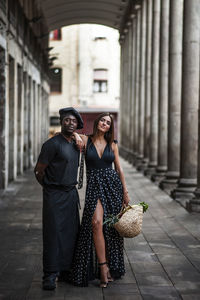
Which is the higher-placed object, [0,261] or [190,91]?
[190,91]

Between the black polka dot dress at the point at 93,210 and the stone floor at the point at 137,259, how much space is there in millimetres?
154

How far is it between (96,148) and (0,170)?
358 inches

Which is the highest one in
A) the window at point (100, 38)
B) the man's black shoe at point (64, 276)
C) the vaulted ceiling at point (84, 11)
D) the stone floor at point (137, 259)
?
the window at point (100, 38)

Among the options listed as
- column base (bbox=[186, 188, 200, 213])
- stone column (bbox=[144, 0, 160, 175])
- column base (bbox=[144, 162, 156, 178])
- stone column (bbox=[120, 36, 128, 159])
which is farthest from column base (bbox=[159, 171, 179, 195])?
stone column (bbox=[120, 36, 128, 159])

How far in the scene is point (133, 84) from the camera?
29.8 m

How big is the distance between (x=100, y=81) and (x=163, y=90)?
27895mm

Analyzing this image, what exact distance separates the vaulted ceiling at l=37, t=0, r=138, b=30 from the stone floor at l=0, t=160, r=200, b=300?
18129 mm

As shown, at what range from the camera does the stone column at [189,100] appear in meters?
12.4

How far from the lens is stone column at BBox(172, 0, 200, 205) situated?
40.6ft

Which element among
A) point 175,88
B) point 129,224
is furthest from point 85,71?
point 129,224

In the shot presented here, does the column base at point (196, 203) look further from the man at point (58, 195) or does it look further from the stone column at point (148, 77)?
the stone column at point (148, 77)

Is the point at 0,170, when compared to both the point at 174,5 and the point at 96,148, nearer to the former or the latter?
the point at 174,5

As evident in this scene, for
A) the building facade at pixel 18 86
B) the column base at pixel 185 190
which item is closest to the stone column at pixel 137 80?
the building facade at pixel 18 86

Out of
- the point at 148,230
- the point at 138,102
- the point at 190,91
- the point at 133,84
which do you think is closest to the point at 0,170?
the point at 190,91
